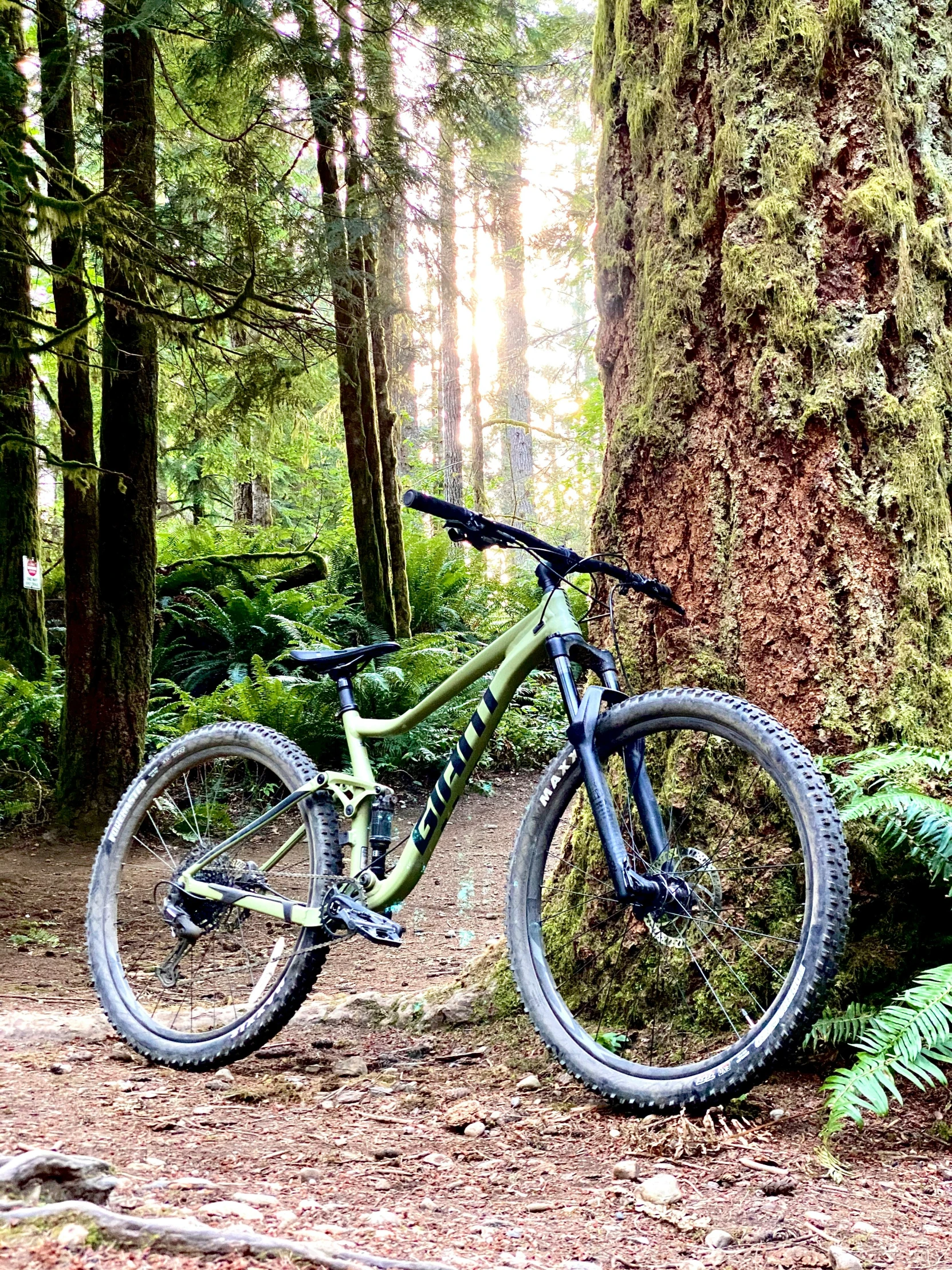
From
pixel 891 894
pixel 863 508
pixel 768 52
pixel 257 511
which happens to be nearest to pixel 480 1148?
pixel 891 894

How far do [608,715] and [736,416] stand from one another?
3.19ft

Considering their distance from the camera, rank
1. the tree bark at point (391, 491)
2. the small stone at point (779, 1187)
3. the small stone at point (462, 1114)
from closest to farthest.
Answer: the small stone at point (779, 1187) → the small stone at point (462, 1114) → the tree bark at point (391, 491)

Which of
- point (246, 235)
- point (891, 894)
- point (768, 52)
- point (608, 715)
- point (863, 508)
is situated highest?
point (246, 235)

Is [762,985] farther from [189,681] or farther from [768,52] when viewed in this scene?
[189,681]

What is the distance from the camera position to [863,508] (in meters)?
2.56

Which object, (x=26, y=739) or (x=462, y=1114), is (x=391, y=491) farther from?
(x=462, y=1114)

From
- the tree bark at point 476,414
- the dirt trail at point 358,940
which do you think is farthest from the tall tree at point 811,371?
the tree bark at point 476,414

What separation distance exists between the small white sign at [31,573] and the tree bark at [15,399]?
135 mm

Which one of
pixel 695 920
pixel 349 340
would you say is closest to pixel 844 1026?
pixel 695 920

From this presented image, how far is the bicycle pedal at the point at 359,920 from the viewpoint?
2.78 metres

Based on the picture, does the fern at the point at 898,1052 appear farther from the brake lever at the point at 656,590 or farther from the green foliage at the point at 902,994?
the brake lever at the point at 656,590

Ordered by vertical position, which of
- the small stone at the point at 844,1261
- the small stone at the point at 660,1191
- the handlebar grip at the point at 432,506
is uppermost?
the handlebar grip at the point at 432,506

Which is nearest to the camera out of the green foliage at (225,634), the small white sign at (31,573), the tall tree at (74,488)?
the tall tree at (74,488)

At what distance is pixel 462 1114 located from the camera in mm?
A: 2432
